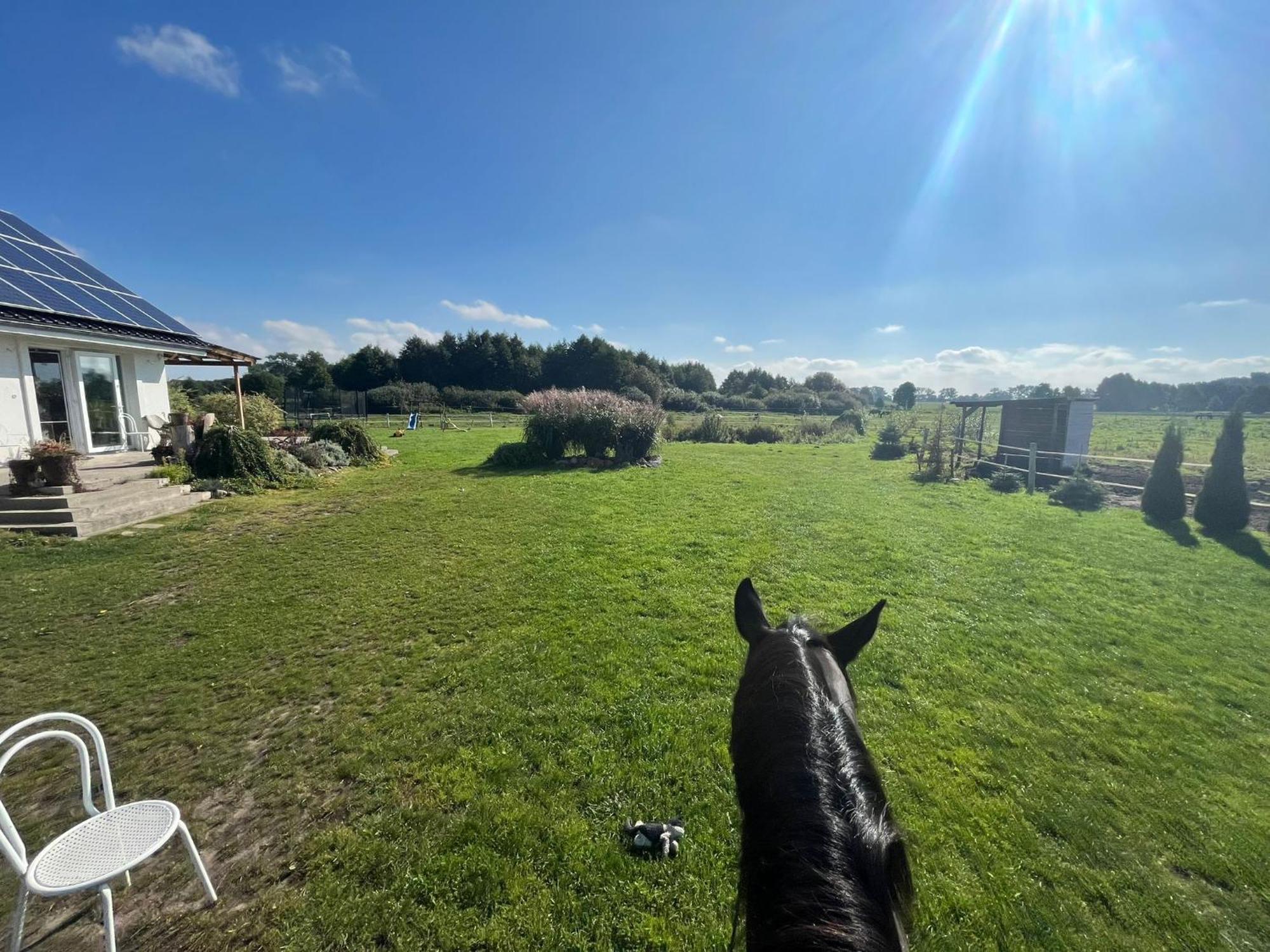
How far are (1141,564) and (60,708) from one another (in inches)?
466

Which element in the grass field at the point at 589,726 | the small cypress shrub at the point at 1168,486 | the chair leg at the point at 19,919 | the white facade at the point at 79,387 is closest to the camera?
the chair leg at the point at 19,919

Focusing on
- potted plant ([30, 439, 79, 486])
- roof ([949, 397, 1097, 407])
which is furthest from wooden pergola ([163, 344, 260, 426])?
roof ([949, 397, 1097, 407])

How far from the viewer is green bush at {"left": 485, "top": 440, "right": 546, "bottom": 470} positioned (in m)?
14.1

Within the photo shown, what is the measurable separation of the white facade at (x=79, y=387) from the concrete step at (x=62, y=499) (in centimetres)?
293

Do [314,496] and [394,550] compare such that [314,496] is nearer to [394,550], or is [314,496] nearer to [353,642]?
[394,550]

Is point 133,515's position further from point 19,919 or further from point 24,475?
point 19,919

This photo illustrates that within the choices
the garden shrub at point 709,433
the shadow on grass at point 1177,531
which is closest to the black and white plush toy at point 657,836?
the shadow on grass at point 1177,531

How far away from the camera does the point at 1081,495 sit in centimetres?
1088

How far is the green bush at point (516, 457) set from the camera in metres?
14.1

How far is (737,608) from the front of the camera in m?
2.08

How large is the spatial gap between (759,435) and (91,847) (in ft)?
82.2

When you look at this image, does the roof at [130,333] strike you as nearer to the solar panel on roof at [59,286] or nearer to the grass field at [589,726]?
the solar panel on roof at [59,286]

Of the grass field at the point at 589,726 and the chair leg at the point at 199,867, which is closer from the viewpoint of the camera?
the chair leg at the point at 199,867

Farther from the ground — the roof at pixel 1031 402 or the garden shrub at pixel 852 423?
the roof at pixel 1031 402
